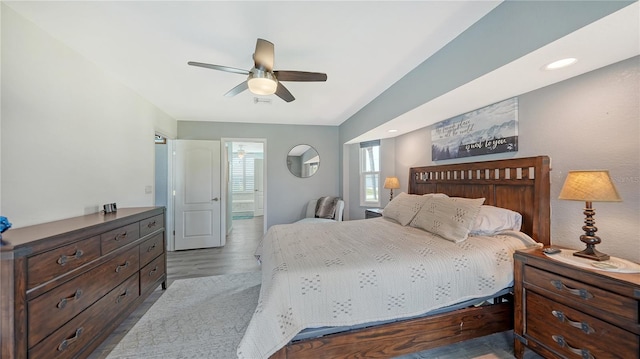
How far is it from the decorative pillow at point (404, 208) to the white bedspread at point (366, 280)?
665 mm

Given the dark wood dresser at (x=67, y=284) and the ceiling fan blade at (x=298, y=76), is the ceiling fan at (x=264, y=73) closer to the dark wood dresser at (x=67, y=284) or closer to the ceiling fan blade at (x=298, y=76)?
the ceiling fan blade at (x=298, y=76)

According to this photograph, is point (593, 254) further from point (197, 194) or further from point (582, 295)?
point (197, 194)

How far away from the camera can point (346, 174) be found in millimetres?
4852

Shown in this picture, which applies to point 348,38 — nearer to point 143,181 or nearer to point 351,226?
point 351,226

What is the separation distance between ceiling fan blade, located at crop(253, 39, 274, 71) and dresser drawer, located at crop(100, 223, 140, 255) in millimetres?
1799

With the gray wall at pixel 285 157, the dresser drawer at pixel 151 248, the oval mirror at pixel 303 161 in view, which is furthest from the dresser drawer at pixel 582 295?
the oval mirror at pixel 303 161

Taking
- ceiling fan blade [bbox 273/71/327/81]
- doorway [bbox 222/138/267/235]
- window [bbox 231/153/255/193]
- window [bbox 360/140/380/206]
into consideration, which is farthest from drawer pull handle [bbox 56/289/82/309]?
window [bbox 231/153/255/193]

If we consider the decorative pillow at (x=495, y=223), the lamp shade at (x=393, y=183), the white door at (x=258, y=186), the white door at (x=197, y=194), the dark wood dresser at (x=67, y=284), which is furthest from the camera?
the white door at (x=258, y=186)

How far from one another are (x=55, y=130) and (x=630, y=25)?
3835mm

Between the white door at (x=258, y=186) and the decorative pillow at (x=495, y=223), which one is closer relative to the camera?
the decorative pillow at (x=495, y=223)

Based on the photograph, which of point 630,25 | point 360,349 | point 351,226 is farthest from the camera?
point 351,226

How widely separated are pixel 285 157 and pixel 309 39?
10.2ft

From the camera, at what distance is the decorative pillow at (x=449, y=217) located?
1.97 metres

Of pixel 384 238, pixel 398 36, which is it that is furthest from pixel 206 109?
pixel 384 238
